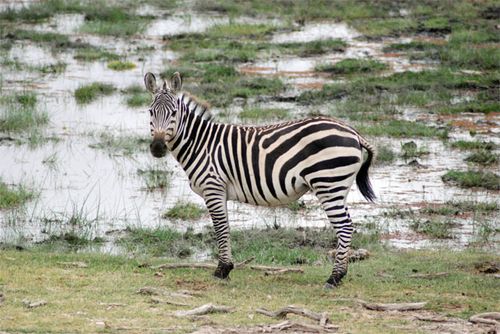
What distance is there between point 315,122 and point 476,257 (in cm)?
264

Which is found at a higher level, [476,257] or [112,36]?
[112,36]

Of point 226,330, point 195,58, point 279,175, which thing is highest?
point 195,58

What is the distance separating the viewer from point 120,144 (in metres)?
17.9

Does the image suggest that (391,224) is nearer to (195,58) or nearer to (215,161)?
(215,161)

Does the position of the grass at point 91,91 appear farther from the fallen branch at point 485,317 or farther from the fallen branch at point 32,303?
the fallen branch at point 485,317

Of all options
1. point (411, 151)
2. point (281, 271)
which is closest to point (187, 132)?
point (281, 271)

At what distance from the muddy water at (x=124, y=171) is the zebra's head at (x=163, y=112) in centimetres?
273

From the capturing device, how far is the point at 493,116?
19.6 meters

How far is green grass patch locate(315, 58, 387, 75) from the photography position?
22953mm

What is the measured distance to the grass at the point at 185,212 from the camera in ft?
46.2

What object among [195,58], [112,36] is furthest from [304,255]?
[112,36]

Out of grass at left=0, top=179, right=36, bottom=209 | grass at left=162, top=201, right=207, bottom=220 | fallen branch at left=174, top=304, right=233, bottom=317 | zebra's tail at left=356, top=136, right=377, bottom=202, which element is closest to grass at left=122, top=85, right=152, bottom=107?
grass at left=0, top=179, right=36, bottom=209

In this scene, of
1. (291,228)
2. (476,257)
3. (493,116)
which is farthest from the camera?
(493,116)

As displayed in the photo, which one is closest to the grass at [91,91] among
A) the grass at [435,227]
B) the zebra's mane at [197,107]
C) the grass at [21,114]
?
the grass at [21,114]
